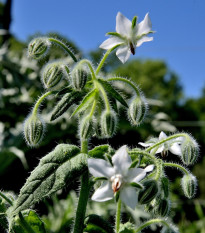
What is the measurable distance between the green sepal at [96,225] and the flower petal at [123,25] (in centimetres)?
39

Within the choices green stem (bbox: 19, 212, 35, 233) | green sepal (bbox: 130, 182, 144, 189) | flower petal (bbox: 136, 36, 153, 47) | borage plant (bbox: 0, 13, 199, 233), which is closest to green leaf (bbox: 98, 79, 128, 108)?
borage plant (bbox: 0, 13, 199, 233)

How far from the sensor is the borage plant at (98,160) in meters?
0.73

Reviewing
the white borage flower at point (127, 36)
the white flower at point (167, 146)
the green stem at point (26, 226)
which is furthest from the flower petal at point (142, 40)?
the green stem at point (26, 226)

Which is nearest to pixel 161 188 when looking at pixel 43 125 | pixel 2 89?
pixel 43 125

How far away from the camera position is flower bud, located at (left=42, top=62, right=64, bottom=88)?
0.89 m

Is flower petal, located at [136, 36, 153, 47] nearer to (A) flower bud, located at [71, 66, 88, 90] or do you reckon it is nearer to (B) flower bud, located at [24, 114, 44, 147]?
(A) flower bud, located at [71, 66, 88, 90]

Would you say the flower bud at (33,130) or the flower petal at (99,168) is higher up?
the flower bud at (33,130)

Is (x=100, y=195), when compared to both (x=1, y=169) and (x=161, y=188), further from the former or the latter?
(x=1, y=169)

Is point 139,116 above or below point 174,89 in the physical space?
below

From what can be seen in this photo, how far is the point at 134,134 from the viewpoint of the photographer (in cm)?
489

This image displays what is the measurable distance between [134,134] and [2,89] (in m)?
1.65

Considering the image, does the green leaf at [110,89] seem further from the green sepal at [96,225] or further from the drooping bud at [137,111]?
the green sepal at [96,225]

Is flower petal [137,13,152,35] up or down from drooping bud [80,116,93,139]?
up

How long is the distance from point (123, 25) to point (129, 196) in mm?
373
